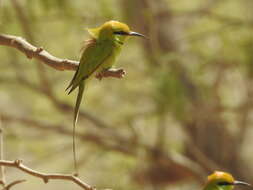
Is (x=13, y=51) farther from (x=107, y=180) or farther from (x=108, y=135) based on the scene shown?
(x=107, y=180)

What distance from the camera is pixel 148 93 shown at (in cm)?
259

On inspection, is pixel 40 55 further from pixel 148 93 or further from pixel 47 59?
pixel 148 93

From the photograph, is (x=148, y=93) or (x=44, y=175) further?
(x=148, y=93)

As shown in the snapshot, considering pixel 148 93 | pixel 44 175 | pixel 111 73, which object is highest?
pixel 148 93

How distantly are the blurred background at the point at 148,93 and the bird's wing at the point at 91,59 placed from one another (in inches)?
47.1

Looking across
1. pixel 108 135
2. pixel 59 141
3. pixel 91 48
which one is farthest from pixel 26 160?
pixel 91 48

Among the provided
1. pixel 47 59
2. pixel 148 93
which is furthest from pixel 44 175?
pixel 148 93

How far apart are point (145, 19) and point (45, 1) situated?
0.54 m

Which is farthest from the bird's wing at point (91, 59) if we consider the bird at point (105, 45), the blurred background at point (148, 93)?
the blurred background at point (148, 93)

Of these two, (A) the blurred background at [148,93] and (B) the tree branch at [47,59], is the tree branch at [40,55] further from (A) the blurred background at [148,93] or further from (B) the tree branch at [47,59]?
(A) the blurred background at [148,93]

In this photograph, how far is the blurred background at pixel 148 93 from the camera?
2.24 meters

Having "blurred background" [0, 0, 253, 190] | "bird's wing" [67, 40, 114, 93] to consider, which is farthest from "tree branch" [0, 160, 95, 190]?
"blurred background" [0, 0, 253, 190]

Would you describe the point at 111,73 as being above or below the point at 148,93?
below

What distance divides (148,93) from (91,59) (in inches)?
71.7
